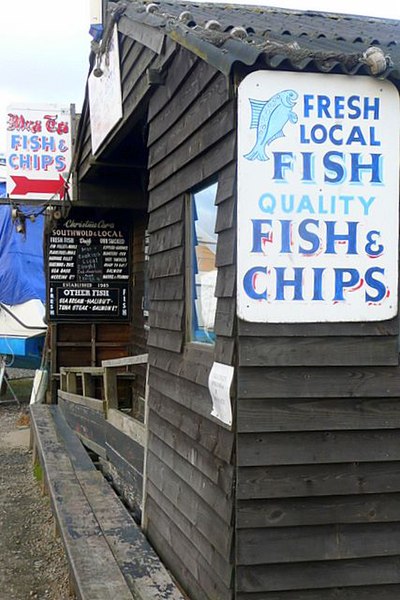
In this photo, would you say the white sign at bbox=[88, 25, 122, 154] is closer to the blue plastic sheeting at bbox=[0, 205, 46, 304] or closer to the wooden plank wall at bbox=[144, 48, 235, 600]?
the wooden plank wall at bbox=[144, 48, 235, 600]

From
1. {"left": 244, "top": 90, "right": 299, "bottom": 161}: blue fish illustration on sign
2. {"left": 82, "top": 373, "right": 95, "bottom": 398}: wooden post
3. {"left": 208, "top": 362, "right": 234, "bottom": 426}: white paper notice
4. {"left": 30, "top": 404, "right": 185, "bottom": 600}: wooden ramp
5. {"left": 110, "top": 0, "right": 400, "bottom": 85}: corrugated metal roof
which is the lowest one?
{"left": 30, "top": 404, "right": 185, "bottom": 600}: wooden ramp

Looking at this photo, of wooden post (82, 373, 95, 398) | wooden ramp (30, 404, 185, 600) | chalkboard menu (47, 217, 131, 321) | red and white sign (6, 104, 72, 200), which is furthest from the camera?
chalkboard menu (47, 217, 131, 321)

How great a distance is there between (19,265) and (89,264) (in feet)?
17.6

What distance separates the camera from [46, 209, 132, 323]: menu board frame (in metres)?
10.4

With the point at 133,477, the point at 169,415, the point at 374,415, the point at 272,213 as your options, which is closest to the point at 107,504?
the point at 133,477

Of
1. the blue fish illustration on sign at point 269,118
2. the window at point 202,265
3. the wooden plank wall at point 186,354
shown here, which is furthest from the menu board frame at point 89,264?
the blue fish illustration on sign at point 269,118

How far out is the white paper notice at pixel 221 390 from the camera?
10.6 ft

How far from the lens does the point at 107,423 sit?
24.0ft

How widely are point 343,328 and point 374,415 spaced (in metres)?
0.44

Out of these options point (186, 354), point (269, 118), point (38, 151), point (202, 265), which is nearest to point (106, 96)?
point (38, 151)

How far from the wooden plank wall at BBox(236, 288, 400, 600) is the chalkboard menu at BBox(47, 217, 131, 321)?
7.38 meters

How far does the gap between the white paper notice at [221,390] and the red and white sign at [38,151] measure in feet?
20.3

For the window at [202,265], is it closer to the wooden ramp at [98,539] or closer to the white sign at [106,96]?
the wooden ramp at [98,539]

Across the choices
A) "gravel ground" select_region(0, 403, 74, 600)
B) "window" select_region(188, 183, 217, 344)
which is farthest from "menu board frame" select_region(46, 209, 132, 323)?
"window" select_region(188, 183, 217, 344)
